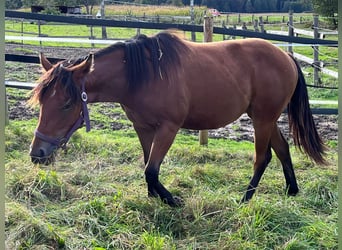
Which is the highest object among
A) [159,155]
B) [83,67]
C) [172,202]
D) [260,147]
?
[83,67]

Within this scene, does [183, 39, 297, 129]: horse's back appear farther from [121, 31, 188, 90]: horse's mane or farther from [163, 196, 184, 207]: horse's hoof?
[163, 196, 184, 207]: horse's hoof

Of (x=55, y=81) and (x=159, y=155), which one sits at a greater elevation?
(x=55, y=81)

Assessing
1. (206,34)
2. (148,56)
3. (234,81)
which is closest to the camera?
(148,56)

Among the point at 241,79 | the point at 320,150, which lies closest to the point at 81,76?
the point at 241,79

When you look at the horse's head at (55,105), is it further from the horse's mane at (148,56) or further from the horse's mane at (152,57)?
the horse's mane at (152,57)

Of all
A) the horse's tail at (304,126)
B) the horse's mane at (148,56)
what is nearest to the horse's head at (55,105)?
the horse's mane at (148,56)

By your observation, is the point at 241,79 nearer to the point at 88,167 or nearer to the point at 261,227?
the point at 261,227

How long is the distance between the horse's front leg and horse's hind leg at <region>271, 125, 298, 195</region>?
107cm

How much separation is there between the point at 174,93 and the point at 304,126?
132 centimetres

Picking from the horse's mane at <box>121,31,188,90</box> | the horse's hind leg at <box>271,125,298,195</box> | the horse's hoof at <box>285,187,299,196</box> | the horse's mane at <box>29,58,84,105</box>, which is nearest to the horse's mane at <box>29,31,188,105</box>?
the horse's mane at <box>121,31,188,90</box>

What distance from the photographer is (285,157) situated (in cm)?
397

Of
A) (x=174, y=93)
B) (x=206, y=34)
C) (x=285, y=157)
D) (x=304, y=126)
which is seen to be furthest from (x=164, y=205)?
(x=206, y=34)

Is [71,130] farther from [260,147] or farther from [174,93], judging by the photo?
[260,147]

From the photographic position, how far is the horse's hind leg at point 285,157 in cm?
386
